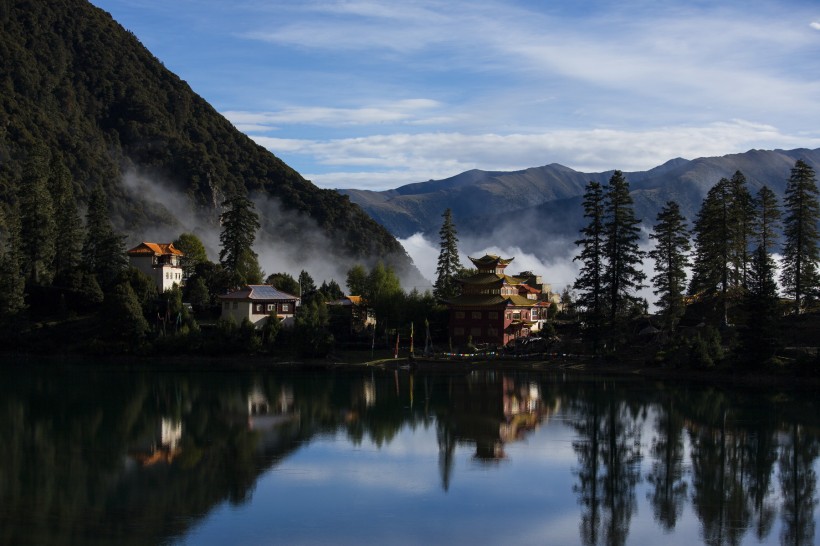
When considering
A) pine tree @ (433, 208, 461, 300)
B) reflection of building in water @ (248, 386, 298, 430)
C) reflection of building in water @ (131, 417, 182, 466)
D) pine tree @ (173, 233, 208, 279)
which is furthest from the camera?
pine tree @ (173, 233, 208, 279)

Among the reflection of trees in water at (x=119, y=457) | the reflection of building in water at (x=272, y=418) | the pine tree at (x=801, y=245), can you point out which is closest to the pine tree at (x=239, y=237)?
the reflection of trees in water at (x=119, y=457)

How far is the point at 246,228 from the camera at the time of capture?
8800cm

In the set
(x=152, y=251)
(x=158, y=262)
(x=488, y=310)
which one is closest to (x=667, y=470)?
(x=488, y=310)

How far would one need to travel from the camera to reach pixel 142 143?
153 meters

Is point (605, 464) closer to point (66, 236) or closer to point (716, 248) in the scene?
point (716, 248)

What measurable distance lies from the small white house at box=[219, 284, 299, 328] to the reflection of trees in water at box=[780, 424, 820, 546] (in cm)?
4522

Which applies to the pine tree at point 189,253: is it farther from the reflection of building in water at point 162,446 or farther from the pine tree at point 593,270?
the reflection of building in water at point 162,446

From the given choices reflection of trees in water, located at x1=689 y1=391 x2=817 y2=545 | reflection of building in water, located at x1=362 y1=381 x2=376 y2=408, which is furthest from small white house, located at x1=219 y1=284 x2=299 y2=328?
reflection of trees in water, located at x1=689 y1=391 x2=817 y2=545

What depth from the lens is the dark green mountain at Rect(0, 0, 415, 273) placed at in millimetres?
137625

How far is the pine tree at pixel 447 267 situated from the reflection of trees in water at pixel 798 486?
43747 mm

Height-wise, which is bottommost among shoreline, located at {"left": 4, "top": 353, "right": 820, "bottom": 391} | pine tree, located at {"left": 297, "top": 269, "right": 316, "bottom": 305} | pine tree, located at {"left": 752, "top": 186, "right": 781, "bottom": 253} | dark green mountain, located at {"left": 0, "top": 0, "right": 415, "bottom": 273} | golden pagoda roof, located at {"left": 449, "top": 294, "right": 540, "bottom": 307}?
shoreline, located at {"left": 4, "top": 353, "right": 820, "bottom": 391}

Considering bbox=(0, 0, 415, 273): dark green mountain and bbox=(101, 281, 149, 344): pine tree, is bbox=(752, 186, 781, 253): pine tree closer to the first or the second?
bbox=(101, 281, 149, 344): pine tree

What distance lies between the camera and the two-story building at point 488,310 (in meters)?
78.7

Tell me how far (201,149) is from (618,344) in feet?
322
